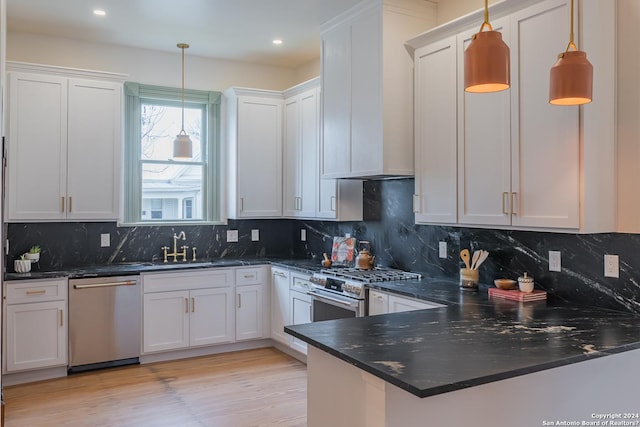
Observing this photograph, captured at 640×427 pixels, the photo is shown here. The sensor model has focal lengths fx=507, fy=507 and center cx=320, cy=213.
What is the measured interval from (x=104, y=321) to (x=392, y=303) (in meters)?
2.56

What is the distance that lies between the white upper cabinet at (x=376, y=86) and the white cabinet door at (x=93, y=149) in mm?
2063

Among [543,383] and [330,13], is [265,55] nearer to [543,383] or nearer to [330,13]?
[330,13]

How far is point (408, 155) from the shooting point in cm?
369

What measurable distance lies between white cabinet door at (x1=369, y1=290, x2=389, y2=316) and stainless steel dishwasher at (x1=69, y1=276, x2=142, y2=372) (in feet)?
7.14

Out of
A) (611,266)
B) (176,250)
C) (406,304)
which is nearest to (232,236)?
(176,250)

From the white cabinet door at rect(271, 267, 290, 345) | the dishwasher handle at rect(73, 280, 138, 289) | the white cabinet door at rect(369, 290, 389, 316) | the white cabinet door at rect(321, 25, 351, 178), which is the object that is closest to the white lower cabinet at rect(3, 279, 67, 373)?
the dishwasher handle at rect(73, 280, 138, 289)

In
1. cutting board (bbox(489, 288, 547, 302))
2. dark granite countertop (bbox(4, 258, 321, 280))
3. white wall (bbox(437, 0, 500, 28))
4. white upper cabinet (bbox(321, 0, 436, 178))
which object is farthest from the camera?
dark granite countertop (bbox(4, 258, 321, 280))

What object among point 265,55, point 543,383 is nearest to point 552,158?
point 543,383

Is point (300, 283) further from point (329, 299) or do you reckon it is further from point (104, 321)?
point (104, 321)

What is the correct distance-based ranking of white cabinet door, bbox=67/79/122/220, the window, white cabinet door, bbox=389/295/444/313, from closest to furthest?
white cabinet door, bbox=389/295/444/313, white cabinet door, bbox=67/79/122/220, the window

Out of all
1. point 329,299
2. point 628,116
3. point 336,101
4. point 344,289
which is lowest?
point 329,299

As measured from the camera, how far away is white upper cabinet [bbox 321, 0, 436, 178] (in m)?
3.62

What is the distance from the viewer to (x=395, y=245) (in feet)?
14.1

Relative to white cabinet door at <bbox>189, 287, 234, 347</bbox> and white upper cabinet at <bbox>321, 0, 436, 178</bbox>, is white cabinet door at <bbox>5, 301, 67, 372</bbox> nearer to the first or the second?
white cabinet door at <bbox>189, 287, 234, 347</bbox>
